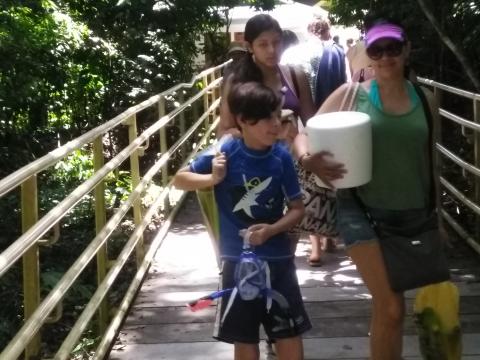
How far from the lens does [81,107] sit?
28.2 ft

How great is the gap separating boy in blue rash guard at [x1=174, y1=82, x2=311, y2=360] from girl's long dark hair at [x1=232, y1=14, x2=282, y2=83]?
0.53 m

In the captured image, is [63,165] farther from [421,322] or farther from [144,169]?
[421,322]

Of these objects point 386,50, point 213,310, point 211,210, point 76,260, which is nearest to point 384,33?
point 386,50

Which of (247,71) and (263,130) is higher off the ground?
(247,71)

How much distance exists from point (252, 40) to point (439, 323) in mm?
1424

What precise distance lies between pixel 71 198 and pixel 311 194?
1.19m

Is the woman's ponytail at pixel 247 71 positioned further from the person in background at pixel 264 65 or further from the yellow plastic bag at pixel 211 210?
the yellow plastic bag at pixel 211 210

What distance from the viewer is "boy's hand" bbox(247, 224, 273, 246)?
284 centimetres

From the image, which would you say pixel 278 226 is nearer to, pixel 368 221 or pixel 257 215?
pixel 257 215

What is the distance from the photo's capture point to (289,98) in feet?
12.0

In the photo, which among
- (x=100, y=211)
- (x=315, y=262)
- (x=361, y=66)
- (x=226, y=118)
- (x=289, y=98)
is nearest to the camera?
(x=226, y=118)

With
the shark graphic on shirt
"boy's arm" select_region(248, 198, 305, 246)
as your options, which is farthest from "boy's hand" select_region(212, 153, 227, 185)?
"boy's arm" select_region(248, 198, 305, 246)

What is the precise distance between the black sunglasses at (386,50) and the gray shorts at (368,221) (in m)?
0.57

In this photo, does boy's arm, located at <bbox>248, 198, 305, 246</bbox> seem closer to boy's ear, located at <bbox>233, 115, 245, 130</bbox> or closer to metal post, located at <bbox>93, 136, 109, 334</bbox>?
boy's ear, located at <bbox>233, 115, 245, 130</bbox>
